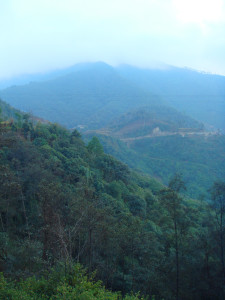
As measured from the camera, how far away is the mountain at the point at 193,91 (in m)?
109

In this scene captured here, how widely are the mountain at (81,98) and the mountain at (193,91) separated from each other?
56.9 feet

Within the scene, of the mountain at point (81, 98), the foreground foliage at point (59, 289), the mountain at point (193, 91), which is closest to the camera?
the foreground foliage at point (59, 289)

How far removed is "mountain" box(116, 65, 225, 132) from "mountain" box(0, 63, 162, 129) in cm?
1734

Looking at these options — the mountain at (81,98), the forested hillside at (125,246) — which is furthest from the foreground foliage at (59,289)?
the mountain at (81,98)

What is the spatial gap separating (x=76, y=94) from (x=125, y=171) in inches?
4932

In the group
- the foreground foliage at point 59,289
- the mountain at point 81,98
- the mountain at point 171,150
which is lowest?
the mountain at point 171,150

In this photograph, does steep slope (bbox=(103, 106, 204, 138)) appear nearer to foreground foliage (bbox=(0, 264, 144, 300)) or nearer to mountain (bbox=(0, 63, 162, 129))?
mountain (bbox=(0, 63, 162, 129))

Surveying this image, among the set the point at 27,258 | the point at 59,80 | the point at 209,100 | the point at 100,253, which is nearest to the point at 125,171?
the point at 100,253

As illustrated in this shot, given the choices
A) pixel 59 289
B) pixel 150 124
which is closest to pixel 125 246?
pixel 59 289

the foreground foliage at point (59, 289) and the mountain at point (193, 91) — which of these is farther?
the mountain at point (193, 91)

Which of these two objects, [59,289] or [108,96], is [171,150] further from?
[108,96]

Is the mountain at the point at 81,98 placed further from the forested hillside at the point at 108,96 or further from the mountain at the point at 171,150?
the mountain at the point at 171,150

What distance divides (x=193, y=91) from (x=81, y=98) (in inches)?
2626

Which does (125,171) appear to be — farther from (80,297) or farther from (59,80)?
(59,80)
